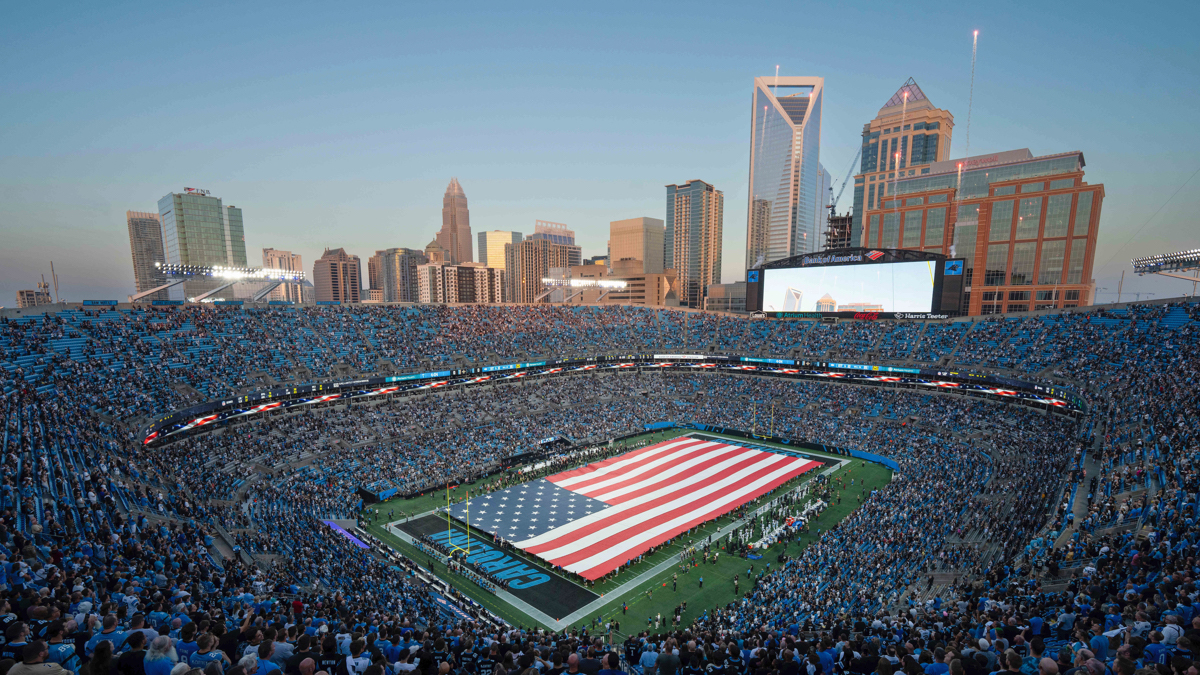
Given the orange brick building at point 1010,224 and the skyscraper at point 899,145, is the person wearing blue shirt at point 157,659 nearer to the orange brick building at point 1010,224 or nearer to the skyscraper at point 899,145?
the orange brick building at point 1010,224

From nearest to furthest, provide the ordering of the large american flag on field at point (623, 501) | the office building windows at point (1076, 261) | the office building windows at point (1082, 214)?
the large american flag on field at point (623, 501) < the office building windows at point (1082, 214) < the office building windows at point (1076, 261)

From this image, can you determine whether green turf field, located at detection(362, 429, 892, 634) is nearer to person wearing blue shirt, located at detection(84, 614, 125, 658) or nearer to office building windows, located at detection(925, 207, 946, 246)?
person wearing blue shirt, located at detection(84, 614, 125, 658)

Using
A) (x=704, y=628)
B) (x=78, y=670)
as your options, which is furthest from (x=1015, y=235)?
(x=78, y=670)

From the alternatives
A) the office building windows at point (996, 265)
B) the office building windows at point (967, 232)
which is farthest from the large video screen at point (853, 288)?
the office building windows at point (996, 265)

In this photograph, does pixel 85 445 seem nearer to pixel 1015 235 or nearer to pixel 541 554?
pixel 541 554

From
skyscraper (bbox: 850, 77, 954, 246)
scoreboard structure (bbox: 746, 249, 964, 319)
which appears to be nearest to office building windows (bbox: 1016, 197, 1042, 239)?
scoreboard structure (bbox: 746, 249, 964, 319)

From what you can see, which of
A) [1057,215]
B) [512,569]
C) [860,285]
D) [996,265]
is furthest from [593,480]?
[1057,215]
